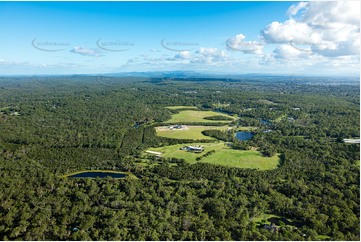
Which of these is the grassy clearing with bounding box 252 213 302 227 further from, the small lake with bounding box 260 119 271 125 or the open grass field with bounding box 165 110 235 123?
the small lake with bounding box 260 119 271 125

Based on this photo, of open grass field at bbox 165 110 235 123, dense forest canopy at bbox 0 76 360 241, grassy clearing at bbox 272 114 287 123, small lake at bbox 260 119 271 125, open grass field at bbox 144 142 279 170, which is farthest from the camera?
grassy clearing at bbox 272 114 287 123

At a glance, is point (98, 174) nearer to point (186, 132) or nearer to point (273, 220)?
point (273, 220)

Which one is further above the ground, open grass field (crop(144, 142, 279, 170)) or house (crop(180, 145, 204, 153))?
house (crop(180, 145, 204, 153))

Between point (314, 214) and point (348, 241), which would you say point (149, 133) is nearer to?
point (314, 214)

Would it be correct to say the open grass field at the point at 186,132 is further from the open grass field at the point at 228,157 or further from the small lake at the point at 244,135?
the open grass field at the point at 228,157

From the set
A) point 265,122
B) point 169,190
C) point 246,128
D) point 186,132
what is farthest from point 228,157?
point 265,122

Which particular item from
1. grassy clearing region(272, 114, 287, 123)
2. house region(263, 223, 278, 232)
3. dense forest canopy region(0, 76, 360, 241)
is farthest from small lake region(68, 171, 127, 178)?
grassy clearing region(272, 114, 287, 123)

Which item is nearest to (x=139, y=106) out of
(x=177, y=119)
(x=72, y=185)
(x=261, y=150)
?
(x=177, y=119)

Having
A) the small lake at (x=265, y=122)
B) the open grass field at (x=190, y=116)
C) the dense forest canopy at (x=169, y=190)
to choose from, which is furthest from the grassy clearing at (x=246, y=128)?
the open grass field at (x=190, y=116)
